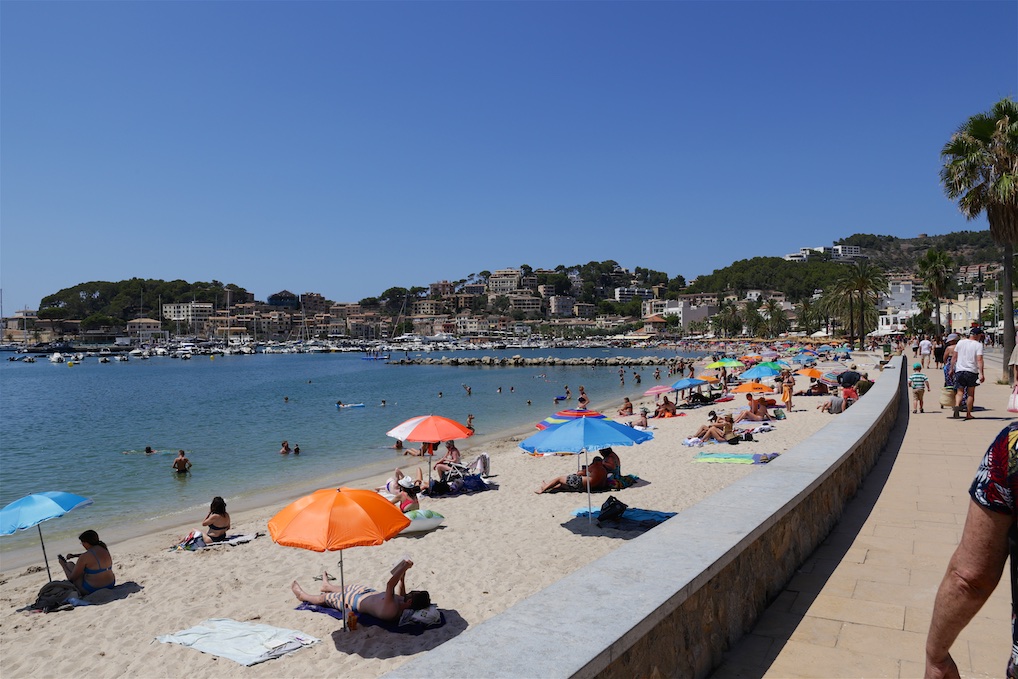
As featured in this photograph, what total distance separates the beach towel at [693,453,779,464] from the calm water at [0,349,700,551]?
9348mm

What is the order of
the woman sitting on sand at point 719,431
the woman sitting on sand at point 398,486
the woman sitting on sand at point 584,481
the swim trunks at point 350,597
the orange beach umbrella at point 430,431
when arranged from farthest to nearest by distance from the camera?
the woman sitting on sand at point 719,431, the woman sitting on sand at point 398,486, the orange beach umbrella at point 430,431, the woman sitting on sand at point 584,481, the swim trunks at point 350,597

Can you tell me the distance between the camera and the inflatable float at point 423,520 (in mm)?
10180

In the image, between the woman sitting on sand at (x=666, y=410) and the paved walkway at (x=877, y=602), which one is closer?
the paved walkway at (x=877, y=602)

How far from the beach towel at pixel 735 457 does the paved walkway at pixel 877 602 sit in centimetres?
621

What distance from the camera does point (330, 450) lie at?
23.7 metres

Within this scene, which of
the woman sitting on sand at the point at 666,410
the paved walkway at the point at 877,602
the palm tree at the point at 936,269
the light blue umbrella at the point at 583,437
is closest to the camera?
the paved walkway at the point at 877,602

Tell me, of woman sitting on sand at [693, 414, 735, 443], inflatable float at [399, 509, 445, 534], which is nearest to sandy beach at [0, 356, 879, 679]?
inflatable float at [399, 509, 445, 534]

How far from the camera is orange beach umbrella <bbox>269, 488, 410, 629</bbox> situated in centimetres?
619

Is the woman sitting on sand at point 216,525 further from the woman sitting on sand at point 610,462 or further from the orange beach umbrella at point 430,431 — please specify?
the woman sitting on sand at point 610,462

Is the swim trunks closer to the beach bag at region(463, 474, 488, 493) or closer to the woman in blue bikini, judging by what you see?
the woman in blue bikini

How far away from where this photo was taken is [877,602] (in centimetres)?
383

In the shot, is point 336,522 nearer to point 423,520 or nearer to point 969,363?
point 423,520

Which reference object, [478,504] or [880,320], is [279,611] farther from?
[880,320]

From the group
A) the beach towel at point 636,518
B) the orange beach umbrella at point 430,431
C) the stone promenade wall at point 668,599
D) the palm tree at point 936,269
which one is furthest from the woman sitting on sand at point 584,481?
the palm tree at point 936,269
